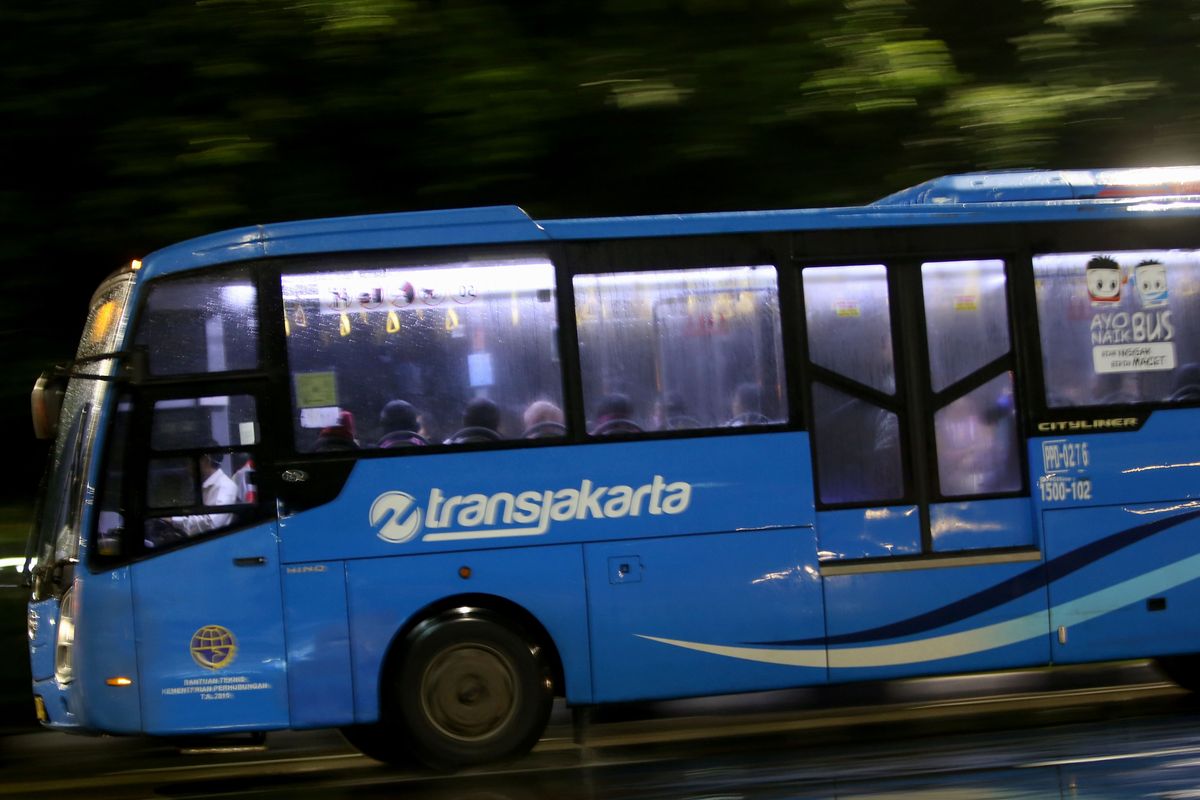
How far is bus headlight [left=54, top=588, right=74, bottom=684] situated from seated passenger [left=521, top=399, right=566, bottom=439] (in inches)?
99.3

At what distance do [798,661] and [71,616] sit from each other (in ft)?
12.8

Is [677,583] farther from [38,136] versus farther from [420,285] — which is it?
[38,136]

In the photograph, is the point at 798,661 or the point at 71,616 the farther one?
the point at 798,661

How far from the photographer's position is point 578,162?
1112 centimetres

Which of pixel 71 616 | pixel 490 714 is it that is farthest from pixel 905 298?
pixel 71 616

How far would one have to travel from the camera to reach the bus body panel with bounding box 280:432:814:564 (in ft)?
24.6

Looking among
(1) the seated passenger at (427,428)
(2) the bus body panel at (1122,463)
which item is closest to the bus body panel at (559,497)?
(1) the seated passenger at (427,428)

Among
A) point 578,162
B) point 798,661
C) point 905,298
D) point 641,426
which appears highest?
point 578,162

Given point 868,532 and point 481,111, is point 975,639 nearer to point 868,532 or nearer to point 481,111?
point 868,532

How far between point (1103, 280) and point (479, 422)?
3.84m

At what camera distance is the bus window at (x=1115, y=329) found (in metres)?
8.35

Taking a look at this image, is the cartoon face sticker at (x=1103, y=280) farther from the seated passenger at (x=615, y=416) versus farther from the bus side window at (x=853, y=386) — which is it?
the seated passenger at (x=615, y=416)

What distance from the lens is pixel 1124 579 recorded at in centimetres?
830

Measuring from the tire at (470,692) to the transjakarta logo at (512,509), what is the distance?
502mm
